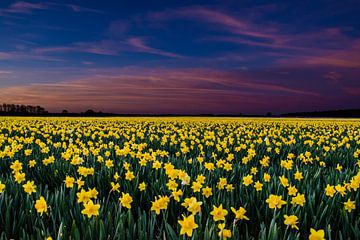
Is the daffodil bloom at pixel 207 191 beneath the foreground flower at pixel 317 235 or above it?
beneath

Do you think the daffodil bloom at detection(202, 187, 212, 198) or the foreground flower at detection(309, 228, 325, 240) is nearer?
the foreground flower at detection(309, 228, 325, 240)

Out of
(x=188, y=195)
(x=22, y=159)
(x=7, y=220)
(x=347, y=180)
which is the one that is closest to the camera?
(x=7, y=220)

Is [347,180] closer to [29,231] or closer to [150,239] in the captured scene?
[150,239]

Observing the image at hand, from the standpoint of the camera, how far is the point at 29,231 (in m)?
2.91

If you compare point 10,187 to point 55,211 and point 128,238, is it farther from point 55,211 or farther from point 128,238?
point 128,238

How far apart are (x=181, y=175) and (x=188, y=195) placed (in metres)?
0.49

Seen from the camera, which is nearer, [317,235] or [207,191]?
[317,235]

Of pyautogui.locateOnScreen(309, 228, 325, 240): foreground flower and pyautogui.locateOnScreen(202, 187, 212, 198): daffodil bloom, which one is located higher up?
pyautogui.locateOnScreen(309, 228, 325, 240): foreground flower

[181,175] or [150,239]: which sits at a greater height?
[181,175]

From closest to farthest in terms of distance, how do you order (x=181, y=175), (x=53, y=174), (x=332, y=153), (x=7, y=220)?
(x=7, y=220) < (x=181, y=175) < (x=53, y=174) < (x=332, y=153)

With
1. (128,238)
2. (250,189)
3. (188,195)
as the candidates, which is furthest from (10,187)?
(250,189)

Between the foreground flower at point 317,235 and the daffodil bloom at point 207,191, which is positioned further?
the daffodil bloom at point 207,191

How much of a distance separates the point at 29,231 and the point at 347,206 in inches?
103

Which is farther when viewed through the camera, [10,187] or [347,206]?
[10,187]
